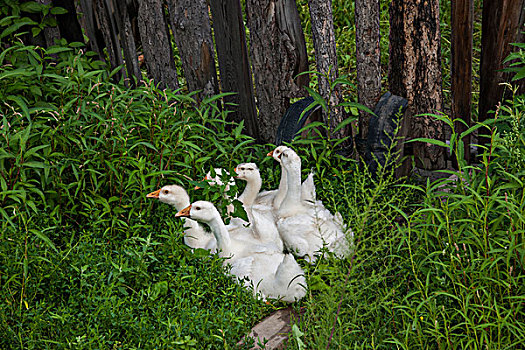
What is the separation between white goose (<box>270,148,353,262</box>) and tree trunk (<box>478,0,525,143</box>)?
137 centimetres

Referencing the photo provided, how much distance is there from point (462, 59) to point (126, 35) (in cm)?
305

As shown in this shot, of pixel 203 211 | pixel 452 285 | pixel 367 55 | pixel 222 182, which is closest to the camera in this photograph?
pixel 452 285

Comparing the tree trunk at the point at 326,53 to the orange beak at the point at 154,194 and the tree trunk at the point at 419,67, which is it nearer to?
the tree trunk at the point at 419,67

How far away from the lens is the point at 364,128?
4414 mm

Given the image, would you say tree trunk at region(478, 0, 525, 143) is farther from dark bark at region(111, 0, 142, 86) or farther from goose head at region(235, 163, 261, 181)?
dark bark at region(111, 0, 142, 86)

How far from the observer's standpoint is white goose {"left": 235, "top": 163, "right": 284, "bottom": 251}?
3.77m

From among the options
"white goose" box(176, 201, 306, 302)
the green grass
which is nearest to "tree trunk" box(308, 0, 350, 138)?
the green grass

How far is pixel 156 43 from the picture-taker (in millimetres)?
5027

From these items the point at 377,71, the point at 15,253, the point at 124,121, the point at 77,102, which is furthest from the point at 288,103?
the point at 15,253

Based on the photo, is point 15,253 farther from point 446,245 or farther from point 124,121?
point 446,245

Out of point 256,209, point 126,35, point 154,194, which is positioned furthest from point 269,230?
point 126,35

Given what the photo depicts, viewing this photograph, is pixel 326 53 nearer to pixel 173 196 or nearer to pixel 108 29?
pixel 173 196

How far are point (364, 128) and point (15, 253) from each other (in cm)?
268

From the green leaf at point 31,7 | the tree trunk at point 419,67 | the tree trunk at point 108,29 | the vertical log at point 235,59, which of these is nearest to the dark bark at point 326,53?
the tree trunk at point 419,67
